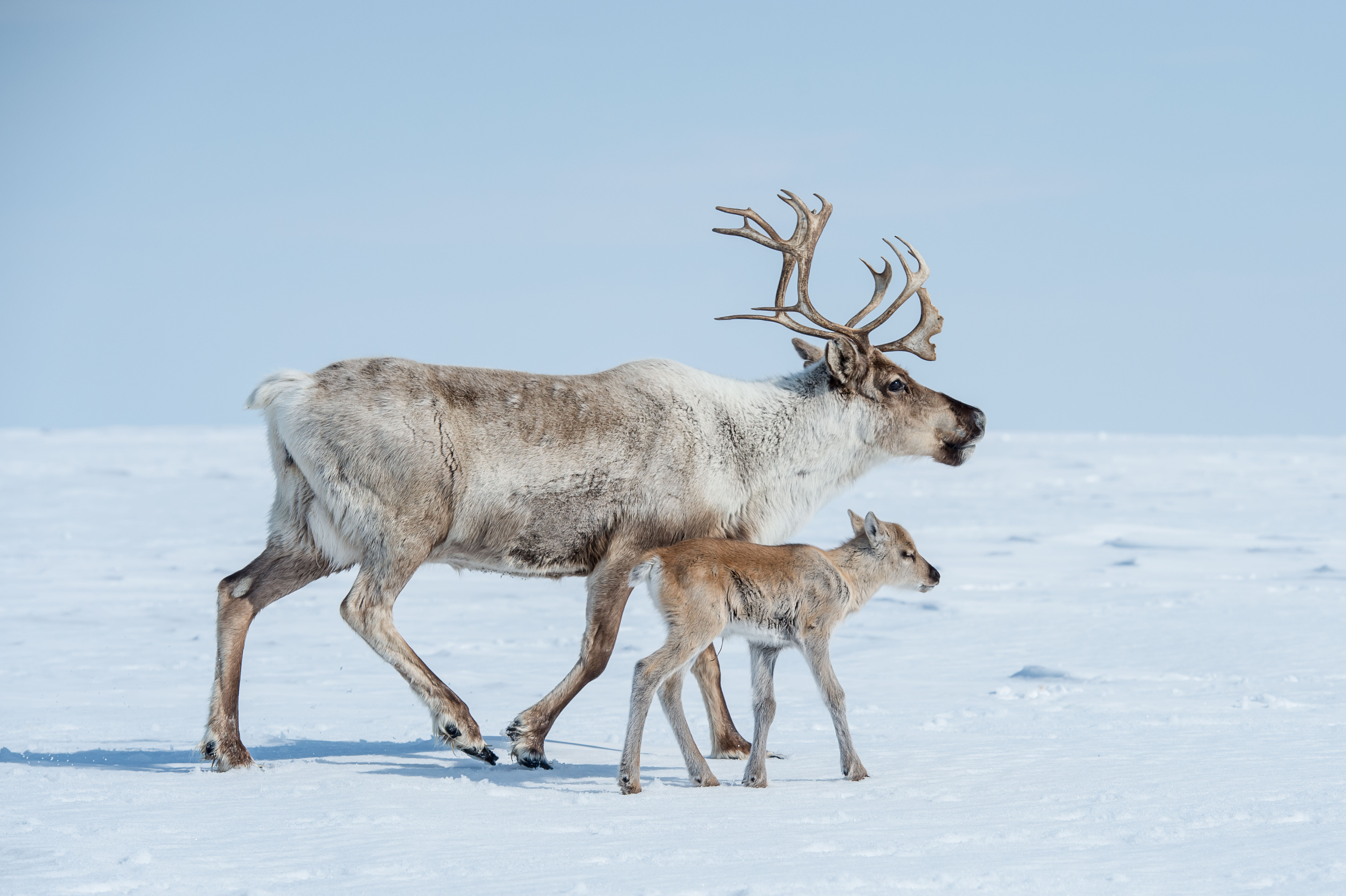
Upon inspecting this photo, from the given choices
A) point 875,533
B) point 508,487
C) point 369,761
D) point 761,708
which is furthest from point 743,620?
point 369,761

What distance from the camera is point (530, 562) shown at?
7.61 metres

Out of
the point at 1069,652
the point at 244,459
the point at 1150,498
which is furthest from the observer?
the point at 244,459

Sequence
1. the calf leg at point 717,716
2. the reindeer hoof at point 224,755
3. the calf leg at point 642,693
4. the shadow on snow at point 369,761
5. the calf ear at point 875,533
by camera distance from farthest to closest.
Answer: the calf leg at point 717,716, the calf ear at point 875,533, the reindeer hoof at point 224,755, the shadow on snow at point 369,761, the calf leg at point 642,693

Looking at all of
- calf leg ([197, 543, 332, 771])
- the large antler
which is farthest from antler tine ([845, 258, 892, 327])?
calf leg ([197, 543, 332, 771])

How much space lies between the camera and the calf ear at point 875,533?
7383mm

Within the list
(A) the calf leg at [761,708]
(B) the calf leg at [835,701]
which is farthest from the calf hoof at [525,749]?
(B) the calf leg at [835,701]

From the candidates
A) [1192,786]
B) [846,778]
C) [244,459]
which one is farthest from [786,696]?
[244,459]

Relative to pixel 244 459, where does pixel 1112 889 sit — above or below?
above

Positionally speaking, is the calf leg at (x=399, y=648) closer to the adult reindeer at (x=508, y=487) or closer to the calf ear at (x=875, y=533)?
the adult reindeer at (x=508, y=487)

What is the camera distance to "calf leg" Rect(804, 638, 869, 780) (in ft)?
21.4

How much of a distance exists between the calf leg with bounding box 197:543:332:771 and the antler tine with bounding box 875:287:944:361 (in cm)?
355

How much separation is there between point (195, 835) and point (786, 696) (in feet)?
16.6

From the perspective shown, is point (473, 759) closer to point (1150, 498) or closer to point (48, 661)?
point (48, 661)

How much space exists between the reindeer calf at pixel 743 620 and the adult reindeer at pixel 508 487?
2.76 feet
